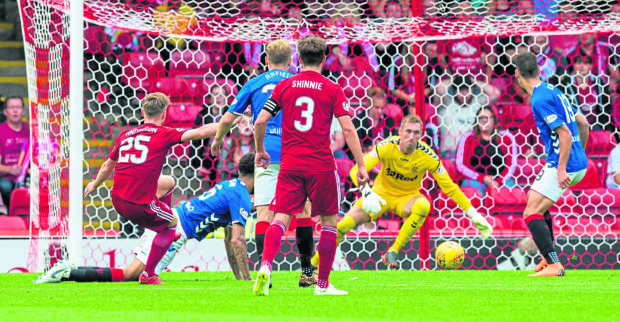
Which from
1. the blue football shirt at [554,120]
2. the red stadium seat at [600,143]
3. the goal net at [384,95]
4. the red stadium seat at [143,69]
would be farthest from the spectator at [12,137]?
the red stadium seat at [600,143]

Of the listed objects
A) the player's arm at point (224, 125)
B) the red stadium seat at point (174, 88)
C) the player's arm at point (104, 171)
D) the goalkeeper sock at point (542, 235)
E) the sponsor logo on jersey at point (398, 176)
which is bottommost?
the goalkeeper sock at point (542, 235)

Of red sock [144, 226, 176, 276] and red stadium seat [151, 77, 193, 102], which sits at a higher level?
red stadium seat [151, 77, 193, 102]

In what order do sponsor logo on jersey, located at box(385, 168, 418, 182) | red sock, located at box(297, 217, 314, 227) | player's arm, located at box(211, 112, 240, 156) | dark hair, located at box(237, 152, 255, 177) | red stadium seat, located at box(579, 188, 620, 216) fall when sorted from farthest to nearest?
red stadium seat, located at box(579, 188, 620, 216) → sponsor logo on jersey, located at box(385, 168, 418, 182) → dark hair, located at box(237, 152, 255, 177) → red sock, located at box(297, 217, 314, 227) → player's arm, located at box(211, 112, 240, 156)

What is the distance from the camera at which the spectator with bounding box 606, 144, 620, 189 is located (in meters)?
9.66

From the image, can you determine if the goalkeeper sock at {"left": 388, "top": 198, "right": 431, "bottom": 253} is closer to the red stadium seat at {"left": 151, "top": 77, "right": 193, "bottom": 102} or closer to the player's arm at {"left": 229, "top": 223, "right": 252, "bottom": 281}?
the player's arm at {"left": 229, "top": 223, "right": 252, "bottom": 281}

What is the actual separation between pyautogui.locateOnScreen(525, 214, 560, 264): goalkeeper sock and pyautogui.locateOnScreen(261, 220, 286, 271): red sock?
255cm

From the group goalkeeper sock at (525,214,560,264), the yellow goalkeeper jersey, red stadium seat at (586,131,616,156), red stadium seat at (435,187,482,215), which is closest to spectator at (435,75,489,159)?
red stadium seat at (435,187,482,215)

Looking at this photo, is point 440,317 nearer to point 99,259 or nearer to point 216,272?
point 216,272

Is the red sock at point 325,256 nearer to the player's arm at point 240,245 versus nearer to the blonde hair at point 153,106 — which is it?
the player's arm at point 240,245

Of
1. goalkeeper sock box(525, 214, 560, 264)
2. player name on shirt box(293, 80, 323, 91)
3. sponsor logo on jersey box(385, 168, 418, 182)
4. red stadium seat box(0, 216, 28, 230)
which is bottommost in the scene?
red stadium seat box(0, 216, 28, 230)

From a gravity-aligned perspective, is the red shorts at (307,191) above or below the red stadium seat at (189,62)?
below

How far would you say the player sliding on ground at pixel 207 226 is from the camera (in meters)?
6.23

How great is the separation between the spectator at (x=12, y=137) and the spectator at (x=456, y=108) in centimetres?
454

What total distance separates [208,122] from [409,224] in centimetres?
296
